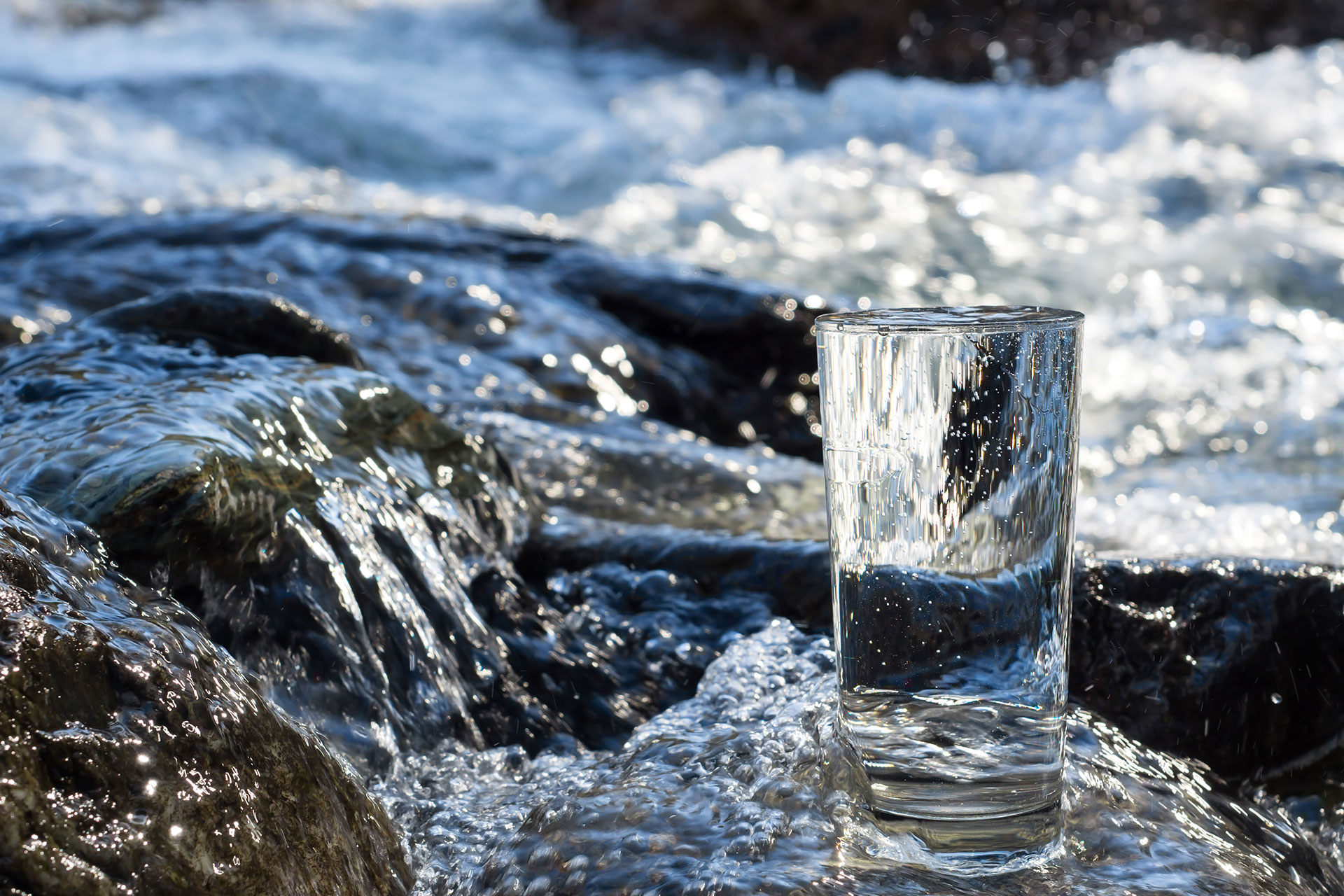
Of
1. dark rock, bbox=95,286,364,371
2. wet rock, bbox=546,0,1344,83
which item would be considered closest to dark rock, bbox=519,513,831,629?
dark rock, bbox=95,286,364,371

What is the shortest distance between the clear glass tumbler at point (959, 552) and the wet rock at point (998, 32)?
10854mm

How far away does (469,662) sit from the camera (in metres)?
1.85

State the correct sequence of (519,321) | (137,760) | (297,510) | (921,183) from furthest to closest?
(921,183) < (519,321) < (297,510) < (137,760)

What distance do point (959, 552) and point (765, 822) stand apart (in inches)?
15.3

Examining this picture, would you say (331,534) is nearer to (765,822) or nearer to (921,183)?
(765,822)

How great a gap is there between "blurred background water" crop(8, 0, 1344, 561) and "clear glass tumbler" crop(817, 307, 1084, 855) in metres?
1.67

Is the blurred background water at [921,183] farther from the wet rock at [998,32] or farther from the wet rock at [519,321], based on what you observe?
the wet rock at [519,321]

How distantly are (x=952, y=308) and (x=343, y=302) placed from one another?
8.75ft

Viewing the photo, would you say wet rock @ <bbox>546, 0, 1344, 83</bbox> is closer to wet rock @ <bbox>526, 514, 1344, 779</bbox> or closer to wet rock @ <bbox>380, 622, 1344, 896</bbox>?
wet rock @ <bbox>526, 514, 1344, 779</bbox>

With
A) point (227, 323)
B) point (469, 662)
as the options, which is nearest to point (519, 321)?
point (227, 323)

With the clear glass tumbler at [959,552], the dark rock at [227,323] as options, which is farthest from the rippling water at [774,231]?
the dark rock at [227,323]

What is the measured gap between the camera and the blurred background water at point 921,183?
15.1 ft

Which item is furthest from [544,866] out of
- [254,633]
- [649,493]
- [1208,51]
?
[1208,51]

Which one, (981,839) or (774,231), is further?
(774,231)
